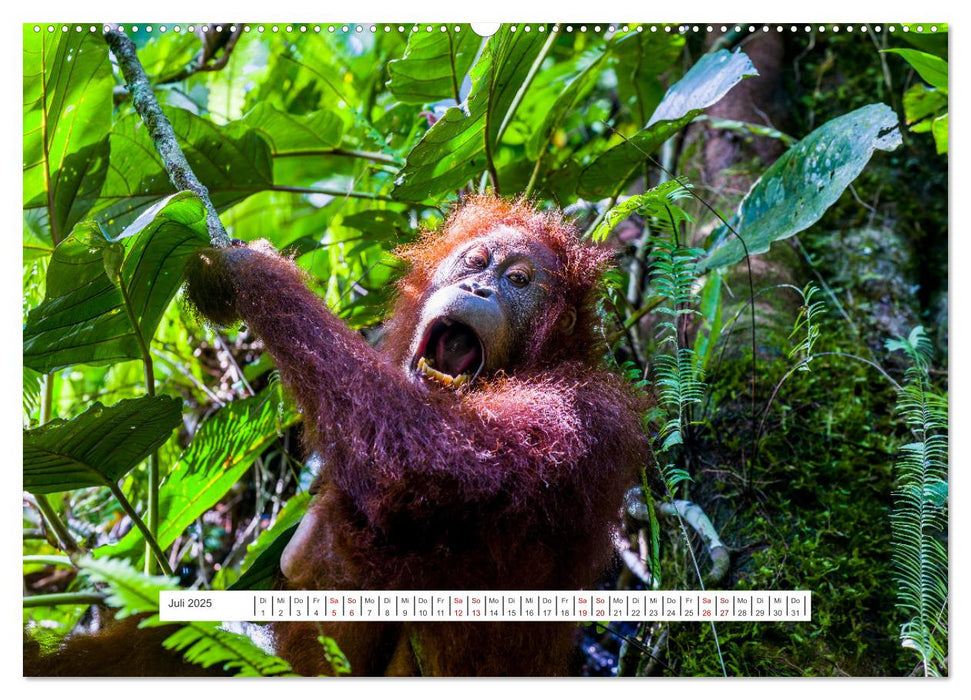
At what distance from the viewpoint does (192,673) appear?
2.37 m

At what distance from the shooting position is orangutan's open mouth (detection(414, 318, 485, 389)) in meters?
2.54

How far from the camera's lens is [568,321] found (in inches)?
107

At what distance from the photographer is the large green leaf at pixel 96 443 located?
2.42 meters

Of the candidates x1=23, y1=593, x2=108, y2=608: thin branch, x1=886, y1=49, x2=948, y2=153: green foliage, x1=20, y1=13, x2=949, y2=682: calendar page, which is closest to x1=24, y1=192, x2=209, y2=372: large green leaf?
x1=20, y1=13, x2=949, y2=682: calendar page

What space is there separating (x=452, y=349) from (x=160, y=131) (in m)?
0.98

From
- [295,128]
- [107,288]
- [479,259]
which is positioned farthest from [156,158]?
[479,259]

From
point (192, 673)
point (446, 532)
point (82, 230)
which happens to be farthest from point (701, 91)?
point (192, 673)

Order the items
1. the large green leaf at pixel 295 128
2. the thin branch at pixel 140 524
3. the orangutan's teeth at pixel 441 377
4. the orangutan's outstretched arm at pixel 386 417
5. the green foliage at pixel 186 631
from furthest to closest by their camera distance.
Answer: the large green leaf at pixel 295 128
the thin branch at pixel 140 524
the orangutan's teeth at pixel 441 377
the orangutan's outstretched arm at pixel 386 417
the green foliage at pixel 186 631

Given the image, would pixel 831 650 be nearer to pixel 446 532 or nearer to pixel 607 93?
pixel 446 532

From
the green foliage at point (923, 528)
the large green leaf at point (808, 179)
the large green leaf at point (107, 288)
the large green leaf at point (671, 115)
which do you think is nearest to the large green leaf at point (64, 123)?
the large green leaf at point (107, 288)

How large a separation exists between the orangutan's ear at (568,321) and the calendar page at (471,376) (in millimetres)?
12

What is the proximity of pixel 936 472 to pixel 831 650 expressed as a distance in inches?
22.5

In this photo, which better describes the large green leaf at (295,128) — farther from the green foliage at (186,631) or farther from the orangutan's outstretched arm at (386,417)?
the green foliage at (186,631)

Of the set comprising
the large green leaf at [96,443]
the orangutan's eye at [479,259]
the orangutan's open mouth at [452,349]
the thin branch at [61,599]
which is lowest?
the thin branch at [61,599]
